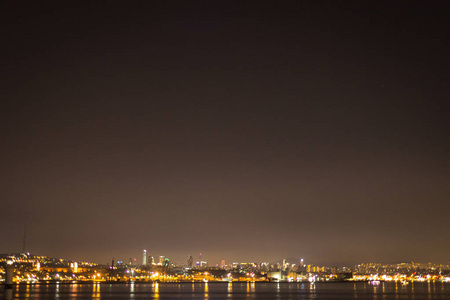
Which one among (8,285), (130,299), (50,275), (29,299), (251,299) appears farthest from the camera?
(50,275)

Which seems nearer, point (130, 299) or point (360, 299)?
point (130, 299)

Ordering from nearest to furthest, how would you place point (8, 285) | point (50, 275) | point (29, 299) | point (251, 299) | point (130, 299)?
1. point (8, 285)
2. point (29, 299)
3. point (130, 299)
4. point (251, 299)
5. point (50, 275)

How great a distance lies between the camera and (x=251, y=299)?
6341 cm

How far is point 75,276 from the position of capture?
7603 inches

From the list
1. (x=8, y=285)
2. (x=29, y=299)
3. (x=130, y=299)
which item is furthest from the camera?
(x=130, y=299)

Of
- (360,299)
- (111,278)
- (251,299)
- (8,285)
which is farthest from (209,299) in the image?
(111,278)

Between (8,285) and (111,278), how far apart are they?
5932 inches

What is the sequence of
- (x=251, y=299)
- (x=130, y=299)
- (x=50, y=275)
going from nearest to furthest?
(x=130, y=299), (x=251, y=299), (x=50, y=275)

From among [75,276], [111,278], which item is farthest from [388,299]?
[75,276]

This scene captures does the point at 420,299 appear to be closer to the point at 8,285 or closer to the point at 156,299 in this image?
the point at 156,299

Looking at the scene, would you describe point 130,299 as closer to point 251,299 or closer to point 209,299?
point 209,299

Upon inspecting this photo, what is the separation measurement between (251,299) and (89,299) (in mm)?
19070

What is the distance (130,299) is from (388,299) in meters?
31.3

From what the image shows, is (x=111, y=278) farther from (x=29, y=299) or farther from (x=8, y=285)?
(x=8, y=285)
